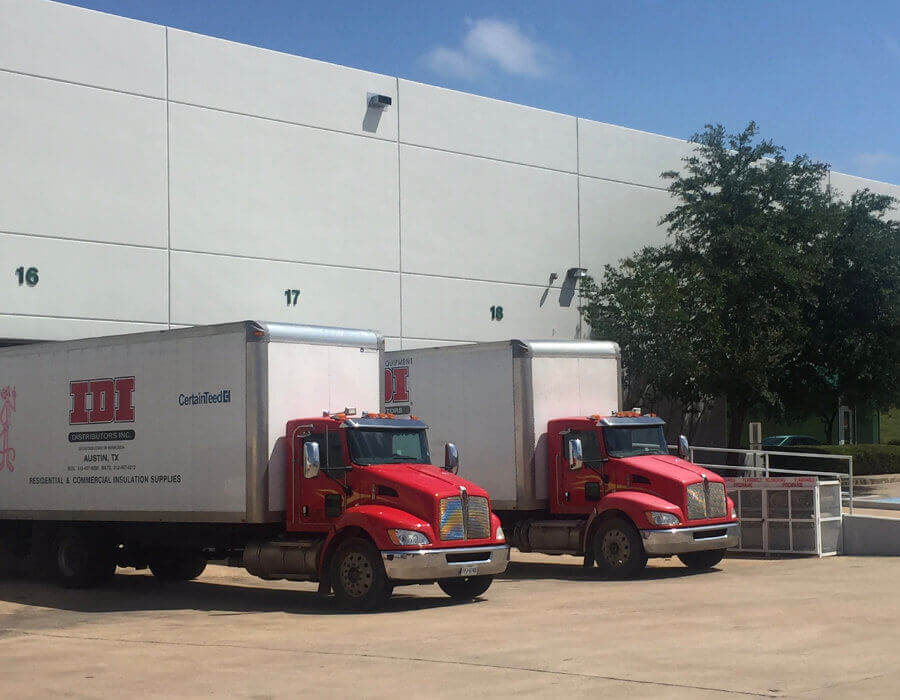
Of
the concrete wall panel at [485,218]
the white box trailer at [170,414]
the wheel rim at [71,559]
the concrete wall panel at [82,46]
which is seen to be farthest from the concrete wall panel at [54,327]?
the concrete wall panel at [485,218]

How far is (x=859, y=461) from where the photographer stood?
1478 inches

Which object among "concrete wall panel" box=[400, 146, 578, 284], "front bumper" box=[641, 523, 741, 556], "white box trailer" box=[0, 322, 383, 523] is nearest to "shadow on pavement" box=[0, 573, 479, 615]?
"white box trailer" box=[0, 322, 383, 523]

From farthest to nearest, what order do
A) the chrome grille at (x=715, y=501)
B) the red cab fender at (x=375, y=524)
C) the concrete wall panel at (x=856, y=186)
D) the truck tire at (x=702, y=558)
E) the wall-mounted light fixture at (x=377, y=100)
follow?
the concrete wall panel at (x=856, y=186) < the wall-mounted light fixture at (x=377, y=100) < the truck tire at (x=702, y=558) < the chrome grille at (x=715, y=501) < the red cab fender at (x=375, y=524)

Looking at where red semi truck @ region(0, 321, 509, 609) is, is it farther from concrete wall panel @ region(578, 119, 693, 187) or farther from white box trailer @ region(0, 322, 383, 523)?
concrete wall panel @ region(578, 119, 693, 187)

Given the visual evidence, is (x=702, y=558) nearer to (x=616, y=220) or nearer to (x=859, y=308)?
(x=616, y=220)

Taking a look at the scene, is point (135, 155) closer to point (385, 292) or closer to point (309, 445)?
point (385, 292)

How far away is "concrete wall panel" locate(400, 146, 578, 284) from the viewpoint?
31641 millimetres

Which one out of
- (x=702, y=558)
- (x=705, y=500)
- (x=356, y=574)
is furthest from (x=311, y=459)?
(x=702, y=558)

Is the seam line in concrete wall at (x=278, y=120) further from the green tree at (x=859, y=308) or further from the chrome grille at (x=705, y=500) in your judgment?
the chrome grille at (x=705, y=500)

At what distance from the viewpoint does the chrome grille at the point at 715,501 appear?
64.3 ft

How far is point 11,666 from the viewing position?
1166cm

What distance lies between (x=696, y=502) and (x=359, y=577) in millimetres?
5980

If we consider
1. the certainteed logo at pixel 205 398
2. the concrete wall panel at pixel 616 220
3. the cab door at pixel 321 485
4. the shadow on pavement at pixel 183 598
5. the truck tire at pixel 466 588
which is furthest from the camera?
the concrete wall panel at pixel 616 220

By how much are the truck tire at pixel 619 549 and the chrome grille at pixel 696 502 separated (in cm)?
92
